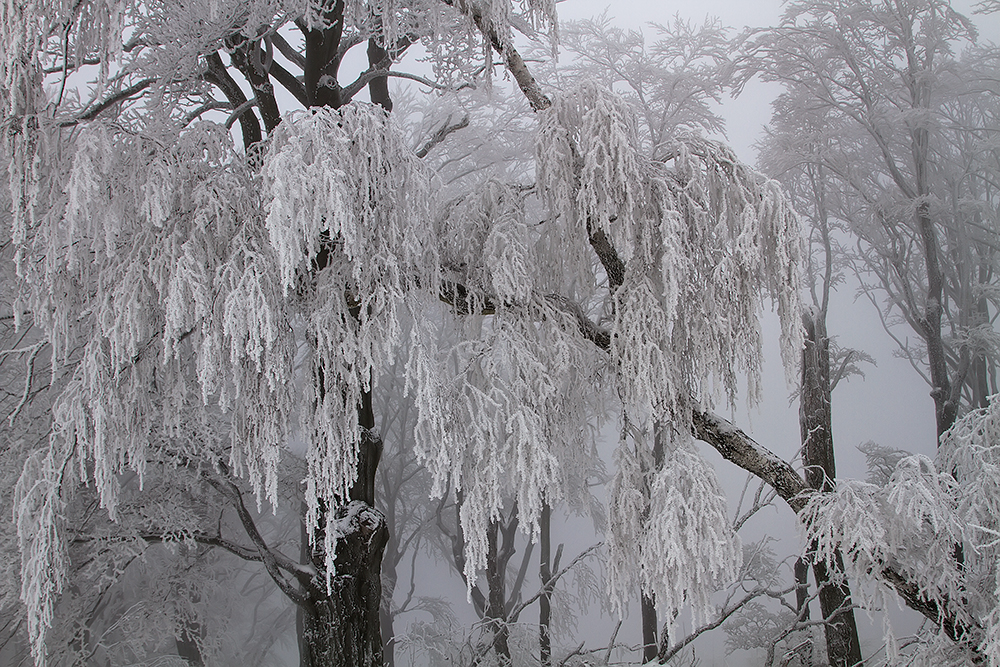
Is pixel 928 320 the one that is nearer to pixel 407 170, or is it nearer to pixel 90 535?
pixel 407 170

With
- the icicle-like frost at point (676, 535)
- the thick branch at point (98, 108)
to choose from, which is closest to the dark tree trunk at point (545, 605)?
the icicle-like frost at point (676, 535)

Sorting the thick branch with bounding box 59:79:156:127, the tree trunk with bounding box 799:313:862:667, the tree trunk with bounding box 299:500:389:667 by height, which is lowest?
the tree trunk with bounding box 299:500:389:667

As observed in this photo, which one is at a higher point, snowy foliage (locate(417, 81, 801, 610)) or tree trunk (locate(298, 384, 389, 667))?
snowy foliage (locate(417, 81, 801, 610))

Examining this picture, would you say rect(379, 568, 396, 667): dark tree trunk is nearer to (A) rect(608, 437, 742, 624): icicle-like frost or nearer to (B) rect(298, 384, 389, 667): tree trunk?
(B) rect(298, 384, 389, 667): tree trunk

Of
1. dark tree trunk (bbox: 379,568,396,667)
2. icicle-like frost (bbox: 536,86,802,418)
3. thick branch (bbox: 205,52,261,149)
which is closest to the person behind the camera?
icicle-like frost (bbox: 536,86,802,418)

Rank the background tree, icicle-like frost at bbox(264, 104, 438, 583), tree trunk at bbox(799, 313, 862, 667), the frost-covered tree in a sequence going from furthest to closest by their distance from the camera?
the background tree < tree trunk at bbox(799, 313, 862, 667) < icicle-like frost at bbox(264, 104, 438, 583) < the frost-covered tree

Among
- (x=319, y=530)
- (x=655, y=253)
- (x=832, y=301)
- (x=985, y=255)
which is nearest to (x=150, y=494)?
(x=319, y=530)

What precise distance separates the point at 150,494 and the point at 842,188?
6866mm

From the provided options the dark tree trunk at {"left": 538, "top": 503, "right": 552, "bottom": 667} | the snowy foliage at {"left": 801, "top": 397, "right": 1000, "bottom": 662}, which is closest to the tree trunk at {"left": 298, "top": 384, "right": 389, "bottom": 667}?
the snowy foliage at {"left": 801, "top": 397, "right": 1000, "bottom": 662}

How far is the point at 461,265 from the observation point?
3.47 m

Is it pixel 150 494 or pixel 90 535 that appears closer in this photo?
pixel 90 535

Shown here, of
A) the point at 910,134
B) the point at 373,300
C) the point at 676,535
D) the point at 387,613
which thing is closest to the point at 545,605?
the point at 387,613

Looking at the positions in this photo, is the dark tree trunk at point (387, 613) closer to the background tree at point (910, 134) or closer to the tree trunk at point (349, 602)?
the tree trunk at point (349, 602)

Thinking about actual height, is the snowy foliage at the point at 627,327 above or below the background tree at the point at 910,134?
below
